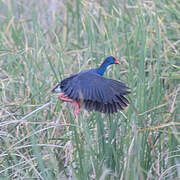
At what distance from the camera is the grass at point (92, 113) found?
2318mm

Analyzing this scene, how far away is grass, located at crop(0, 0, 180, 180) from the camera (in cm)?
232

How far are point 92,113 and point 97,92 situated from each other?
10.4 inches

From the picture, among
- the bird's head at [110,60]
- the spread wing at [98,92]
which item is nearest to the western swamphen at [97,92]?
the spread wing at [98,92]

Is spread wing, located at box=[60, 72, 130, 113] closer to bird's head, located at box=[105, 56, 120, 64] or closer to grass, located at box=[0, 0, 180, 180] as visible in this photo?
grass, located at box=[0, 0, 180, 180]

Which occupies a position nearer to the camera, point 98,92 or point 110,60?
point 98,92

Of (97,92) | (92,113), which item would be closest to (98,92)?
(97,92)

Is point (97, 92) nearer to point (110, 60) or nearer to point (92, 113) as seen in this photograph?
point (92, 113)

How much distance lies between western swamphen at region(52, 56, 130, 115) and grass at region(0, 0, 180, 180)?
8 centimetres

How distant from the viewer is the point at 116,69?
3.10m

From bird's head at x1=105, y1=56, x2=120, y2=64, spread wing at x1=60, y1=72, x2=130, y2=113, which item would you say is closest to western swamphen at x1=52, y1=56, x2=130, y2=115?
spread wing at x1=60, y1=72, x2=130, y2=113

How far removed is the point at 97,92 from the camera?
8.52 feet

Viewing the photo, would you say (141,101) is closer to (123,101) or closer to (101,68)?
(123,101)

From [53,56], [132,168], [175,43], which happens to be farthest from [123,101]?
[53,56]

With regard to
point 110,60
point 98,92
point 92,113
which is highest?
point 110,60
